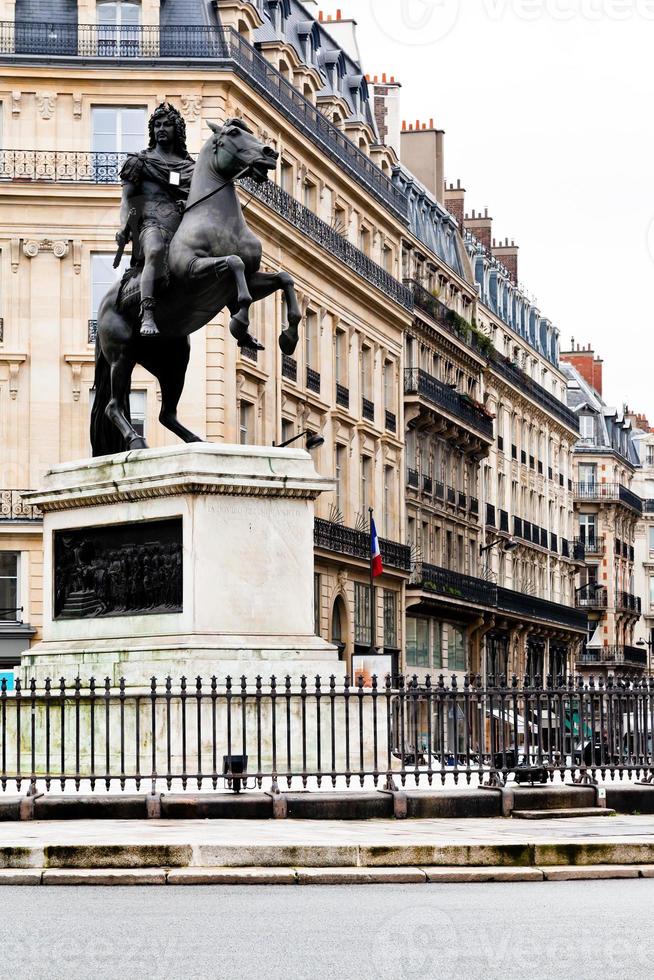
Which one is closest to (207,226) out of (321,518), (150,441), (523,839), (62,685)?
(62,685)

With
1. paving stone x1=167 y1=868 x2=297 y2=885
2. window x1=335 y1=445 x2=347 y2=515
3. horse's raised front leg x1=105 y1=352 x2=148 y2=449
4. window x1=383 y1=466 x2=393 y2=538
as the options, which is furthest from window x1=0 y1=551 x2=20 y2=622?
paving stone x1=167 y1=868 x2=297 y2=885

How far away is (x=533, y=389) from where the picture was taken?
3403 inches

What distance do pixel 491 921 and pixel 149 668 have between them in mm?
7724

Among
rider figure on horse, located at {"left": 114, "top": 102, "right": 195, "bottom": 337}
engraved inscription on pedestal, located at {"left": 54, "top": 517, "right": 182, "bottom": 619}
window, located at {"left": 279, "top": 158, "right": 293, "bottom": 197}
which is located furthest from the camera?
window, located at {"left": 279, "top": 158, "right": 293, "bottom": 197}

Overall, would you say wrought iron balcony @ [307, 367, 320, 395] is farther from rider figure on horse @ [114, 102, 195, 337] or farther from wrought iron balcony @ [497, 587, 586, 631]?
rider figure on horse @ [114, 102, 195, 337]

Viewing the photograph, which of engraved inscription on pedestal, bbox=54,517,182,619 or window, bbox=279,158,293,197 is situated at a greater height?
window, bbox=279,158,293,197

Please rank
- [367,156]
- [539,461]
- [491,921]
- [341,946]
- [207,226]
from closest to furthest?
1. [341,946]
2. [491,921]
3. [207,226]
4. [367,156]
5. [539,461]

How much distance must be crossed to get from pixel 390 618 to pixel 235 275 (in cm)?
4116

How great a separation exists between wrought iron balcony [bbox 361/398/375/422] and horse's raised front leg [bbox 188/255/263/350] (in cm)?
3941

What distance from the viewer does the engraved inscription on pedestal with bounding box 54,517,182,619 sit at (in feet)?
61.4

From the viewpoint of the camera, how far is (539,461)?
8906cm

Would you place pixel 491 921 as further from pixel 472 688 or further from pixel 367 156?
pixel 367 156

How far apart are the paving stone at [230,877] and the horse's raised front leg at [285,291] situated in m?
6.81

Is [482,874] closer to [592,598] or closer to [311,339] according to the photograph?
[311,339]
